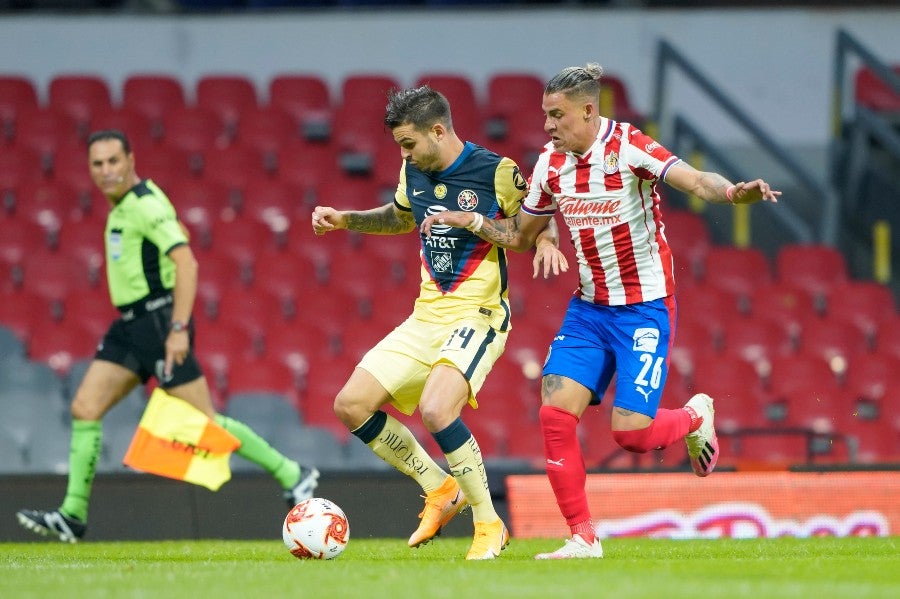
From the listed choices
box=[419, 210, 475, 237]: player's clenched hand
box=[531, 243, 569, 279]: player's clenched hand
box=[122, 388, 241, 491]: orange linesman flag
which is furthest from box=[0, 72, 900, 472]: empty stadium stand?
box=[419, 210, 475, 237]: player's clenched hand

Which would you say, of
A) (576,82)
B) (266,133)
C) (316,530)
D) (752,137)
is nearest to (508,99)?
(266,133)

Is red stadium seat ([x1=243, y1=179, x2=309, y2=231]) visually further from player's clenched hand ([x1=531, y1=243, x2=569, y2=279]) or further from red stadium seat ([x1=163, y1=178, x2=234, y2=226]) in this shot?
player's clenched hand ([x1=531, y1=243, x2=569, y2=279])

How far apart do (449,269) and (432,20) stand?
9.43 metres

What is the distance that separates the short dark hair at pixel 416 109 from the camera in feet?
23.2

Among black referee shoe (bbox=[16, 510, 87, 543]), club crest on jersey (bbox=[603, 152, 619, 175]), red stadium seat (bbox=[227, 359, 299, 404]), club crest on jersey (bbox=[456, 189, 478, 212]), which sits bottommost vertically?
black referee shoe (bbox=[16, 510, 87, 543])

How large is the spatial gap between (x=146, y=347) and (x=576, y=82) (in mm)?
3137

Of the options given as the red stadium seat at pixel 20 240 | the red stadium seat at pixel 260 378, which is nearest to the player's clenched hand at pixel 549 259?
the red stadium seat at pixel 260 378

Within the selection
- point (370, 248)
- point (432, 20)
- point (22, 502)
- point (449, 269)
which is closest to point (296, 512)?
point (449, 269)

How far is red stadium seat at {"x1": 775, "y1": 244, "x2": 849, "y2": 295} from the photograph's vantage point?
1408 centimetres

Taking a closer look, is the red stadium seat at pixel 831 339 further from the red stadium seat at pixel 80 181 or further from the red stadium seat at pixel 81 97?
the red stadium seat at pixel 81 97

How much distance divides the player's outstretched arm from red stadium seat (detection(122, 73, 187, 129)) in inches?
351

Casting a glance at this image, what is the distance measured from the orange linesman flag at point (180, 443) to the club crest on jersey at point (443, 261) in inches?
80.8

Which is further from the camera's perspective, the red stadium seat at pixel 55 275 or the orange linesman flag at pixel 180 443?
the red stadium seat at pixel 55 275

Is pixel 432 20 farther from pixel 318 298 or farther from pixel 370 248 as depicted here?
pixel 318 298
